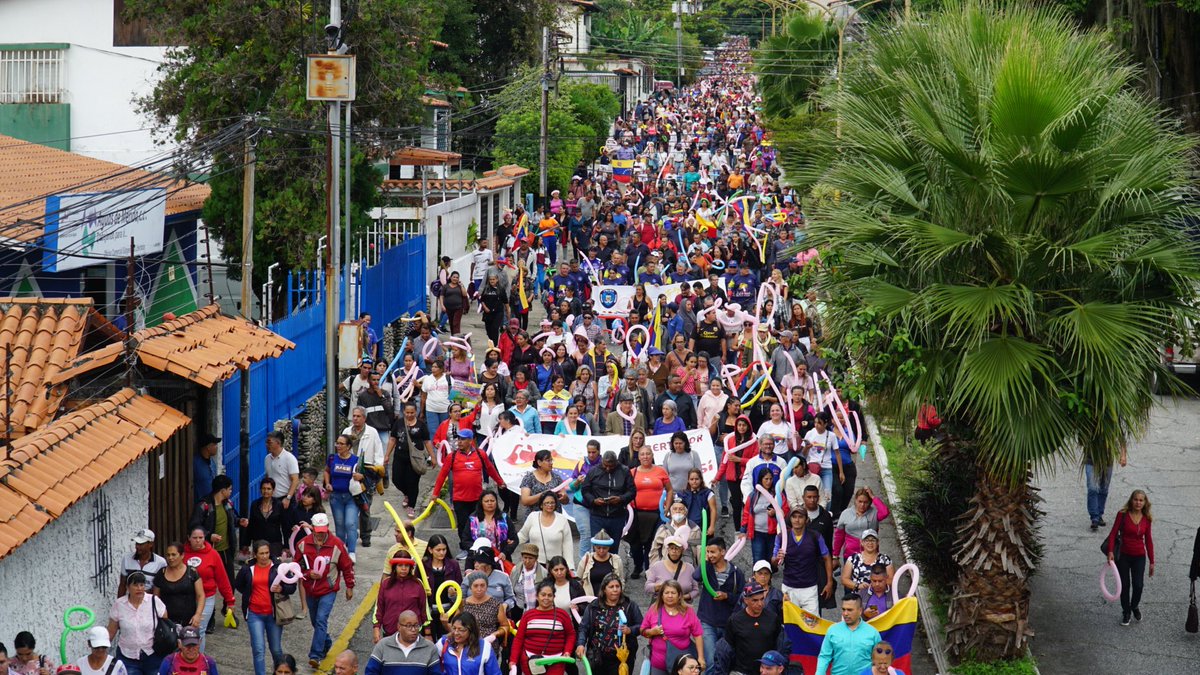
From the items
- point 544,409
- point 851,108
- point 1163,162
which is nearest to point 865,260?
point 851,108

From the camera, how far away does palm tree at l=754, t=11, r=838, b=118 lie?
4855cm

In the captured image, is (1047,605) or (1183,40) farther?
(1183,40)

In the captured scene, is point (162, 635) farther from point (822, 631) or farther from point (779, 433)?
point (779, 433)

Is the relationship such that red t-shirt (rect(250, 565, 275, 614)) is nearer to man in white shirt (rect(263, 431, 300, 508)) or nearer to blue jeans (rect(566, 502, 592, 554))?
man in white shirt (rect(263, 431, 300, 508))

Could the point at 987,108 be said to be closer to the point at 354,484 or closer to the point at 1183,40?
the point at 354,484

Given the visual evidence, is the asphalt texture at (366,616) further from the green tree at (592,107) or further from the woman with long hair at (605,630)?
the green tree at (592,107)

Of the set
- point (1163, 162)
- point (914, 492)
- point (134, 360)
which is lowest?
point (914, 492)

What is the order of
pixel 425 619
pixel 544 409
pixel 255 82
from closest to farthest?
pixel 425 619 → pixel 544 409 → pixel 255 82

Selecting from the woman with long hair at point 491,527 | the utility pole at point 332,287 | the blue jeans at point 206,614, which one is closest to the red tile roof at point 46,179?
the utility pole at point 332,287

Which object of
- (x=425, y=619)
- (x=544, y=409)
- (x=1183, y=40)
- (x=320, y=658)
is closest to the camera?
(x=425, y=619)

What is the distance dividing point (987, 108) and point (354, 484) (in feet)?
22.6

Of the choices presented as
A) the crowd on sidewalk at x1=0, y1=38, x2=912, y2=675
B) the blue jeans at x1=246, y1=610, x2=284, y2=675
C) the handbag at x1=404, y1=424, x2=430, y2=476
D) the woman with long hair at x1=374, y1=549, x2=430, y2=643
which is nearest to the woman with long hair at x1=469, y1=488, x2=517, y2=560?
the crowd on sidewalk at x1=0, y1=38, x2=912, y2=675

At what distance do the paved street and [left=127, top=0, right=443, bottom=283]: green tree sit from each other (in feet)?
42.8

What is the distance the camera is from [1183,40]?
31281mm
